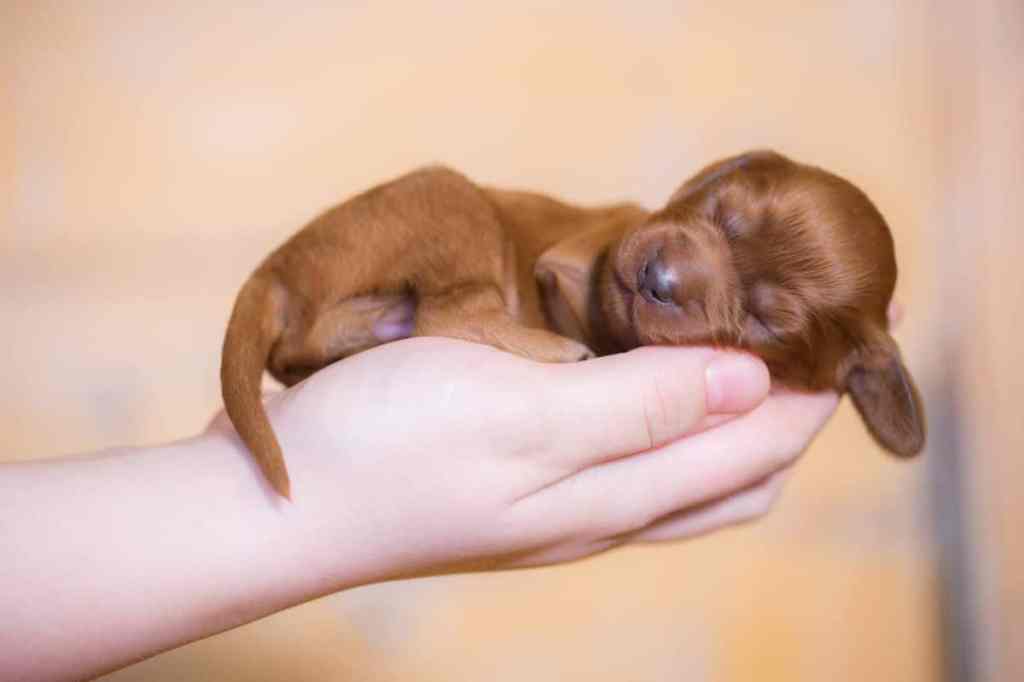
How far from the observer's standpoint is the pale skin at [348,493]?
3.80 ft

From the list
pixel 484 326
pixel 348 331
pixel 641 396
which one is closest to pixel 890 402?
Result: pixel 641 396

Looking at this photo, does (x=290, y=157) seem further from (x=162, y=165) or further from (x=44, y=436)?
(x=44, y=436)

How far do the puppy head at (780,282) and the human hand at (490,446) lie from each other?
93 millimetres

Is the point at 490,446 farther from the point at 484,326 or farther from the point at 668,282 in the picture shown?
the point at 668,282

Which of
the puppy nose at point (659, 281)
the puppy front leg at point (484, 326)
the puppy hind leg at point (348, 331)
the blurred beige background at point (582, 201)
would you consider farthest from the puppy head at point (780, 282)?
the blurred beige background at point (582, 201)

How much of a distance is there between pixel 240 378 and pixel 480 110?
1.52m

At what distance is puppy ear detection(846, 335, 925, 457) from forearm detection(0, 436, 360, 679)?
3.18ft

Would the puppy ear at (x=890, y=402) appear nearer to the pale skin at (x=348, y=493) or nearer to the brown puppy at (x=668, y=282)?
the brown puppy at (x=668, y=282)

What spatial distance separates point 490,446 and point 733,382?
1.37 feet

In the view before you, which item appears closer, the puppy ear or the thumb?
the thumb

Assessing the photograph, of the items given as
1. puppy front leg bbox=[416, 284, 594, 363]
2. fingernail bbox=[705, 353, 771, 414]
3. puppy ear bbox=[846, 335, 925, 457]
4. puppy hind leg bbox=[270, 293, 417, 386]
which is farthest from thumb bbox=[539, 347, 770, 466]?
puppy hind leg bbox=[270, 293, 417, 386]

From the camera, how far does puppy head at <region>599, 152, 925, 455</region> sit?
4.85 ft

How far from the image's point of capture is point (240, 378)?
4.06 feet

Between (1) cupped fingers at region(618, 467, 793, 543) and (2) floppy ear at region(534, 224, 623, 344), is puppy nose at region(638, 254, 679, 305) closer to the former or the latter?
(2) floppy ear at region(534, 224, 623, 344)
